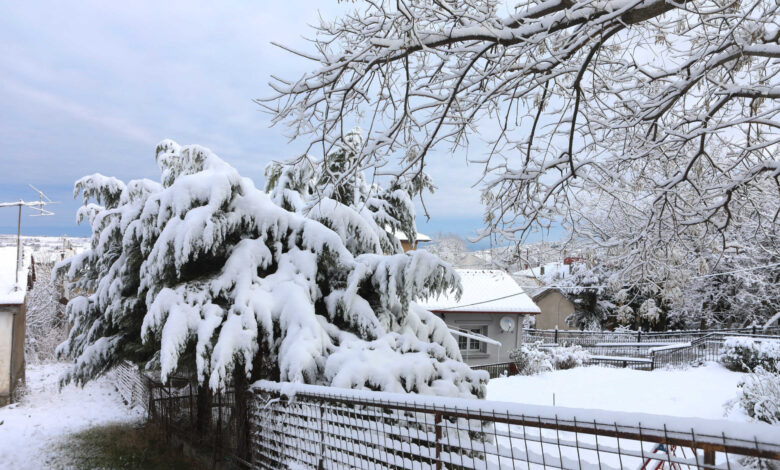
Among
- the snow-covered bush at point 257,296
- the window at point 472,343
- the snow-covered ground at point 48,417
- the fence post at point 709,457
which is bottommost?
the snow-covered ground at point 48,417

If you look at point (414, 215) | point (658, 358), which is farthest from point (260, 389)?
point (658, 358)

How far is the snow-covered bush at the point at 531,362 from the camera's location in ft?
58.5

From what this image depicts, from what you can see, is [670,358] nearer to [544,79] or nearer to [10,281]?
[544,79]

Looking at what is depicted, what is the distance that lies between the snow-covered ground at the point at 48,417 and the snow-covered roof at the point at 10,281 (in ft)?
8.96

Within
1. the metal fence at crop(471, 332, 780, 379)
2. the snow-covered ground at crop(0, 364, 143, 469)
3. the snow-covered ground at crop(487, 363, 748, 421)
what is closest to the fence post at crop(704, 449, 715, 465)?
the snow-covered ground at crop(0, 364, 143, 469)

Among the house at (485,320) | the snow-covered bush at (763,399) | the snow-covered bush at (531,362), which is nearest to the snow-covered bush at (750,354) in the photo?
the snow-covered bush at (531,362)

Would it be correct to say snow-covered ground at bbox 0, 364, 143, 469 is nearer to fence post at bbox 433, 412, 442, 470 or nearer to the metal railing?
fence post at bbox 433, 412, 442, 470

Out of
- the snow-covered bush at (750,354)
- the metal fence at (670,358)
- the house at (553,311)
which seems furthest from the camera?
the house at (553,311)

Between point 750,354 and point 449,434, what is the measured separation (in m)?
16.3

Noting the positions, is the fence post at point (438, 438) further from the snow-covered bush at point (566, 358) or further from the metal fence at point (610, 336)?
the metal fence at point (610, 336)

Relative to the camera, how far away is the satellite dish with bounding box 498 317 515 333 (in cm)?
2064

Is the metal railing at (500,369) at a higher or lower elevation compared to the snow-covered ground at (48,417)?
lower

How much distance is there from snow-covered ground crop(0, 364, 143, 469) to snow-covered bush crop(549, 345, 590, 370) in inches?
576

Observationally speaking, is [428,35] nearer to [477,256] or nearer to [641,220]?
[477,256]
